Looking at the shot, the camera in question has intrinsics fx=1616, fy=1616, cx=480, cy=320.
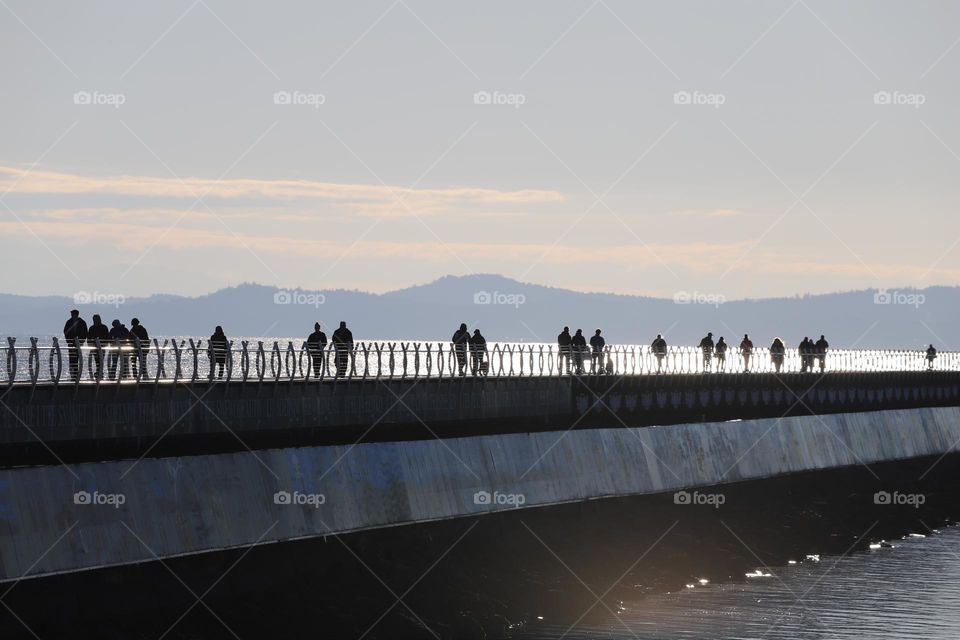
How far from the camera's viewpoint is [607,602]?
4306 cm

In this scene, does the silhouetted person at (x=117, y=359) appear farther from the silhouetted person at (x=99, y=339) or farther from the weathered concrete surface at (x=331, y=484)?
the weathered concrete surface at (x=331, y=484)

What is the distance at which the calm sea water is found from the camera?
3981cm

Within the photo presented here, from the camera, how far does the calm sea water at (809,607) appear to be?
131 feet

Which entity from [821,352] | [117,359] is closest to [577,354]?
[117,359]

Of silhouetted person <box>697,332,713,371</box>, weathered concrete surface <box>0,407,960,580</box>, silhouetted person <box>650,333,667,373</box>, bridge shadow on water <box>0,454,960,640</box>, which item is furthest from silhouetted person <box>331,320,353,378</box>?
silhouetted person <box>697,332,713,371</box>

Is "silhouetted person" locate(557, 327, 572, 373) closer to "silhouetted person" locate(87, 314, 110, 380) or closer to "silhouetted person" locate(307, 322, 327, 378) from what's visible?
"silhouetted person" locate(307, 322, 327, 378)

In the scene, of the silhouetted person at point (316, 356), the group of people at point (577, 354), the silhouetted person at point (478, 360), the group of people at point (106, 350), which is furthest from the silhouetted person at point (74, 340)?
the group of people at point (577, 354)

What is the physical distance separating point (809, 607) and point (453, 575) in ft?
33.1

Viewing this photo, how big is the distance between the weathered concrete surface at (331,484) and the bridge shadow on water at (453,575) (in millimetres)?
443

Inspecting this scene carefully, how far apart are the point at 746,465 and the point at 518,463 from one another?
17.6 metres

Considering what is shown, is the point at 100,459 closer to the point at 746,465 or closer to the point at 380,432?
the point at 380,432

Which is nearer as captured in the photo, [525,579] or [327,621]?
[327,621]

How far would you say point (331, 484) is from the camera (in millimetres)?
40062

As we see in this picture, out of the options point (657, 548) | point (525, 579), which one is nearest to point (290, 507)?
point (525, 579)
